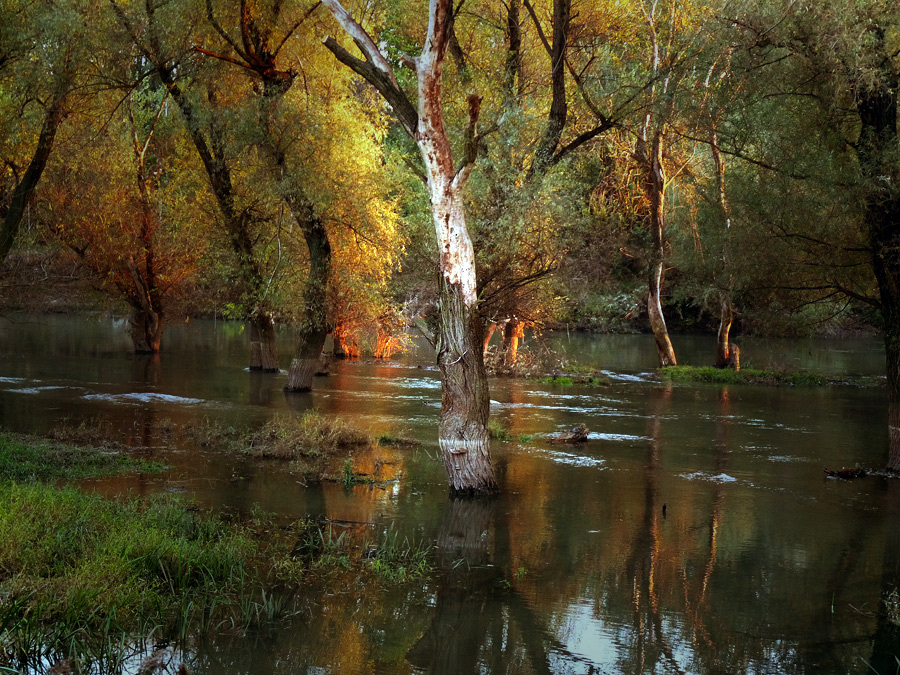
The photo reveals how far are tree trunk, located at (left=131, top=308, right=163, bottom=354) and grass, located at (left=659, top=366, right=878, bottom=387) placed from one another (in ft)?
76.9

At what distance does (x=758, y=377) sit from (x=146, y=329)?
91.0ft

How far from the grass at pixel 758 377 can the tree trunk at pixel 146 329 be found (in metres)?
23.5

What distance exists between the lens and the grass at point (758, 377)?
36.0 metres

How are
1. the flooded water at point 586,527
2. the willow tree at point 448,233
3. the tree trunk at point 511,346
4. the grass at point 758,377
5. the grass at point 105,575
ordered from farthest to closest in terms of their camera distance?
1. the tree trunk at point 511,346
2. the grass at point 758,377
3. the willow tree at point 448,233
4. the flooded water at point 586,527
5. the grass at point 105,575

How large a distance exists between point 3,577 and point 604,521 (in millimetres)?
8455

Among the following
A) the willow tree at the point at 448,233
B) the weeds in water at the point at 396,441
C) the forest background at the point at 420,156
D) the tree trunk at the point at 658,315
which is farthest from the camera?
the tree trunk at the point at 658,315

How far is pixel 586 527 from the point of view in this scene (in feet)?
41.8

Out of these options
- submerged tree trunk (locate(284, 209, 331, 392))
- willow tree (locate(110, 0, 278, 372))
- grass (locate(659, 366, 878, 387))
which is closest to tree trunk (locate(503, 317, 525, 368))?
grass (locate(659, 366, 878, 387))

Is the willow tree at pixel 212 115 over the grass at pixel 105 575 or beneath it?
over

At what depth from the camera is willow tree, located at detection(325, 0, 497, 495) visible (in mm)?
13547

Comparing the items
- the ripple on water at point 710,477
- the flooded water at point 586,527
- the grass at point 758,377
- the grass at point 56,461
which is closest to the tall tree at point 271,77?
the flooded water at point 586,527

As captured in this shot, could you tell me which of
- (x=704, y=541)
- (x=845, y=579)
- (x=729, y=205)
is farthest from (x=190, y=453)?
(x=729, y=205)

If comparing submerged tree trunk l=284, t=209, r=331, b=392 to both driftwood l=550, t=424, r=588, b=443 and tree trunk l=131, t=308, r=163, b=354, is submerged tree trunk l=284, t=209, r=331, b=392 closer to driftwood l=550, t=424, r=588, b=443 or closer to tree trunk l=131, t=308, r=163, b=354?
driftwood l=550, t=424, r=588, b=443

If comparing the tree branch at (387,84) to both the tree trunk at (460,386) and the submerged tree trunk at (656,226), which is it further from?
the submerged tree trunk at (656,226)
